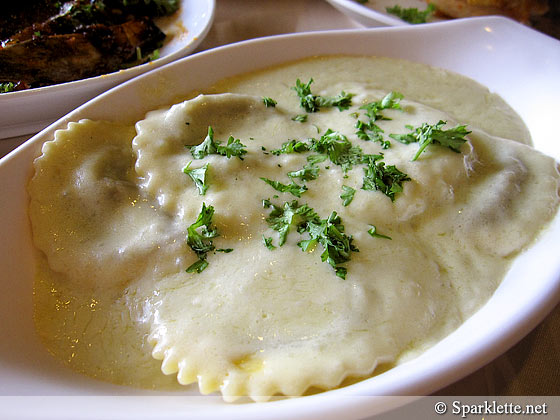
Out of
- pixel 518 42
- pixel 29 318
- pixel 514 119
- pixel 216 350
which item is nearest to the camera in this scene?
pixel 216 350

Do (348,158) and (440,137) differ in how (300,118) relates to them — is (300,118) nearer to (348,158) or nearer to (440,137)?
(348,158)

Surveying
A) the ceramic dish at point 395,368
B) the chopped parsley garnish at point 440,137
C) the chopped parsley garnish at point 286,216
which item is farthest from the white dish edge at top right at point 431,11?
the chopped parsley garnish at point 286,216

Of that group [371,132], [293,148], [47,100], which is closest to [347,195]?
[293,148]

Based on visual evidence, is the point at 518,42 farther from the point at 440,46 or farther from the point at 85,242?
the point at 85,242

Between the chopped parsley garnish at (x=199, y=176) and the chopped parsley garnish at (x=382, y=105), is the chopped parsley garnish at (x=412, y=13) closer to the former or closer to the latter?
the chopped parsley garnish at (x=382, y=105)

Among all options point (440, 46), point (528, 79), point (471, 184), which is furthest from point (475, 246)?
point (440, 46)

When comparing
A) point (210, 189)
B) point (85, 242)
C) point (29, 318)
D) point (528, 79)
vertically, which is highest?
point (528, 79)
